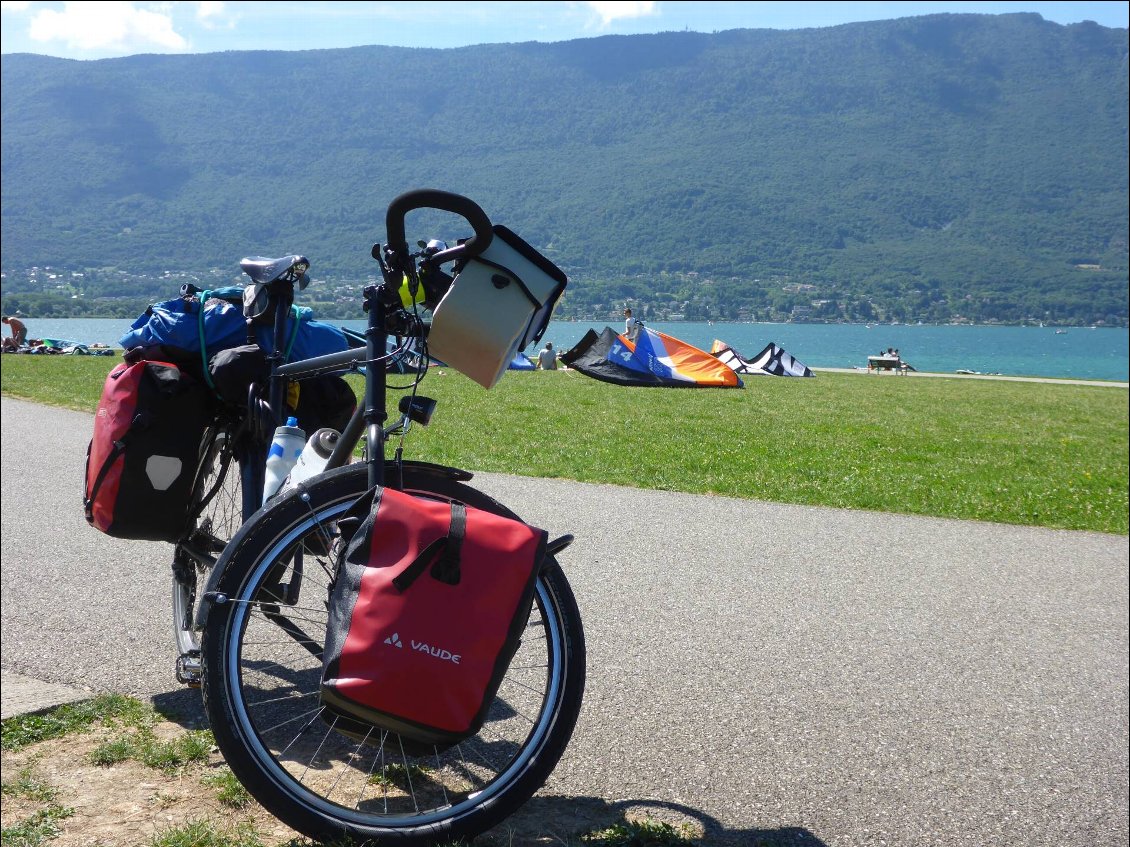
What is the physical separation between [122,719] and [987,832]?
279 centimetres

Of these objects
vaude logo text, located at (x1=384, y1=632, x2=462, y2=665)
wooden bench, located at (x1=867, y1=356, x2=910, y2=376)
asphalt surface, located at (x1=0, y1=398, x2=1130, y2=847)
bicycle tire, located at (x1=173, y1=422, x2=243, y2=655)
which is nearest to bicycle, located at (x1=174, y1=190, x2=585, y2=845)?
vaude logo text, located at (x1=384, y1=632, x2=462, y2=665)

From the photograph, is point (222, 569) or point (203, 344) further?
point (203, 344)

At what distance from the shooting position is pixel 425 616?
7.84ft

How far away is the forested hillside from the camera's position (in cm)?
319

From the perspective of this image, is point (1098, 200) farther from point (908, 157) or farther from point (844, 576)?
point (844, 576)

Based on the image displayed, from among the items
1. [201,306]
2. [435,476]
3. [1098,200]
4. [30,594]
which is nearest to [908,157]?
[1098,200]

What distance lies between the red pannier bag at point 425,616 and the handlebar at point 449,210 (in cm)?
56

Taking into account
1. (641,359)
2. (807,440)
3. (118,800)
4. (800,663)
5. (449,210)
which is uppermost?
(449,210)

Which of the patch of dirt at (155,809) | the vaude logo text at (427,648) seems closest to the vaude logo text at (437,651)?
the vaude logo text at (427,648)

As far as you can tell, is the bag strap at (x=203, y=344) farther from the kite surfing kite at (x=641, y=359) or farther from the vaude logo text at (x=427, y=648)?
the vaude logo text at (x=427, y=648)

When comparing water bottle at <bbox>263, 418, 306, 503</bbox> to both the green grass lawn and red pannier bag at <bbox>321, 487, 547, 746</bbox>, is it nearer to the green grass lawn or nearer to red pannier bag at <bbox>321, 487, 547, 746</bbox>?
the green grass lawn

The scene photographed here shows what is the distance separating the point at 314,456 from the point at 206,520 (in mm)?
939

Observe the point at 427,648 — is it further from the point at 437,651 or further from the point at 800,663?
the point at 800,663

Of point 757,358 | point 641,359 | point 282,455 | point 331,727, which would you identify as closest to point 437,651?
point 331,727
